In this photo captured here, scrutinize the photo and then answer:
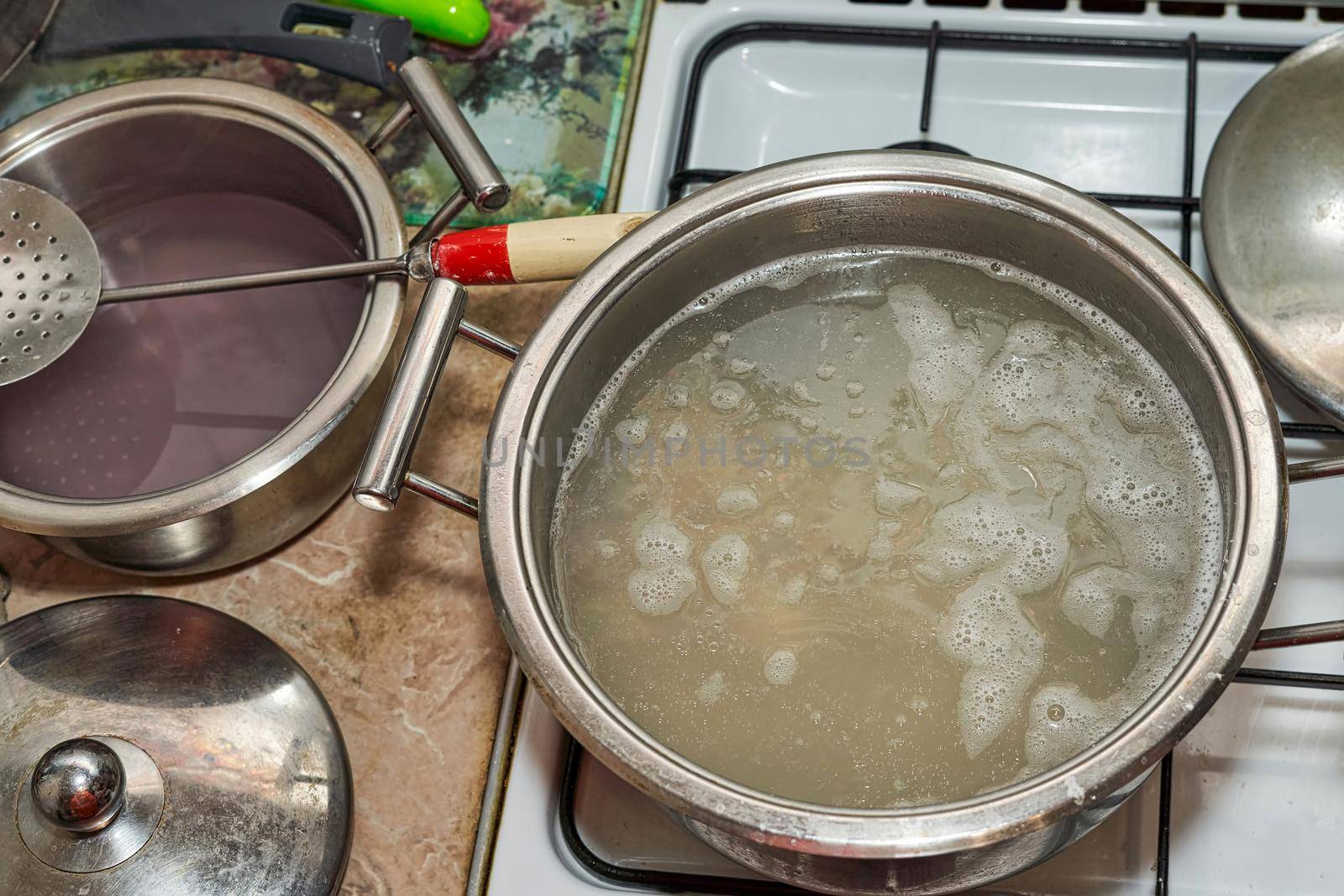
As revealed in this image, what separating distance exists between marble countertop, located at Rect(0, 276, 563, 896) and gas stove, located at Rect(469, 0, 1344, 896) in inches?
1.4

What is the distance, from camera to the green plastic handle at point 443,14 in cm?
115

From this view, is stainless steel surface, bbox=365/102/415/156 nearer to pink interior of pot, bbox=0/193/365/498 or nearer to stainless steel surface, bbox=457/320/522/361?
pink interior of pot, bbox=0/193/365/498

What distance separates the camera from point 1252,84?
3.51ft

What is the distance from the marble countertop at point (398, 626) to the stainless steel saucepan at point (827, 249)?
0.51 ft

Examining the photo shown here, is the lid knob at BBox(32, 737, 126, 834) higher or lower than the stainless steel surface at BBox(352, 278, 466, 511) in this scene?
lower

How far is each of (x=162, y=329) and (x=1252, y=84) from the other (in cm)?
99

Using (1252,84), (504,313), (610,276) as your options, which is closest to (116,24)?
(504,313)

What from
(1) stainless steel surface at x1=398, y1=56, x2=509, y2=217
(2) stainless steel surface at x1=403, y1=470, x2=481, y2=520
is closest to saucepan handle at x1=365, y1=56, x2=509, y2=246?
(1) stainless steel surface at x1=398, y1=56, x2=509, y2=217

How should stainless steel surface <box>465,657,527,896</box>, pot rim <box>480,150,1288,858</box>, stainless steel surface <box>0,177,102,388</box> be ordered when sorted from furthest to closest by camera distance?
stainless steel surface <box>0,177,102,388</box>, stainless steel surface <box>465,657,527,896</box>, pot rim <box>480,150,1288,858</box>

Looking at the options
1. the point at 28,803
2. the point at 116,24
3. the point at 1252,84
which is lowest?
the point at 28,803

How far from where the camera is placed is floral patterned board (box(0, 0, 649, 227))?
111cm

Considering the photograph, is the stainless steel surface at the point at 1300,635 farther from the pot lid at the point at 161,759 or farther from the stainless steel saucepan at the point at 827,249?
the pot lid at the point at 161,759

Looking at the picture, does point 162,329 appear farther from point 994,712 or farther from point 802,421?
point 994,712

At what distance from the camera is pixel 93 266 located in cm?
99
